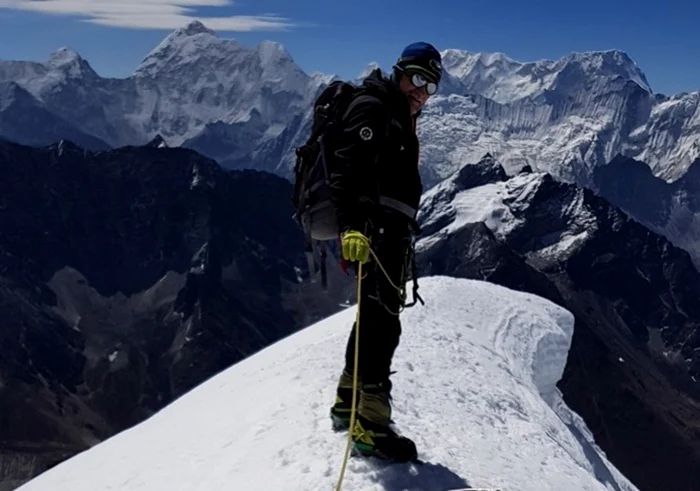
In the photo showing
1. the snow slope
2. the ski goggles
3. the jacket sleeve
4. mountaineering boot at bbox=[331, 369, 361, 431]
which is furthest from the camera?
mountaineering boot at bbox=[331, 369, 361, 431]

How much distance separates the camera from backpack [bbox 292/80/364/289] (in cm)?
1086

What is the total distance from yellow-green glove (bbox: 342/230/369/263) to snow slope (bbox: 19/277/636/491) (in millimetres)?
3204

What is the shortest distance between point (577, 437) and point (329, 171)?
43.8 feet

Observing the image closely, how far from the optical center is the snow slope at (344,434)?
37.7ft

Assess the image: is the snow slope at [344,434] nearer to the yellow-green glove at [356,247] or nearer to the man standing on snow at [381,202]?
the man standing on snow at [381,202]

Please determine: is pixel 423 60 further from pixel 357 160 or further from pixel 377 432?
pixel 377 432

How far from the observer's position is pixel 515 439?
1442 cm

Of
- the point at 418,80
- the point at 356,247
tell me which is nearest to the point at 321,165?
the point at 356,247

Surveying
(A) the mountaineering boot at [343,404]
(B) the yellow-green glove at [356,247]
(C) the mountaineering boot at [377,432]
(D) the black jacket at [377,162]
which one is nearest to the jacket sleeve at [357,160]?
(D) the black jacket at [377,162]

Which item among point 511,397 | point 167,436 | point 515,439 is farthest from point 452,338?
point 167,436

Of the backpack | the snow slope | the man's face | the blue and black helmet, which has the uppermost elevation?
the blue and black helmet

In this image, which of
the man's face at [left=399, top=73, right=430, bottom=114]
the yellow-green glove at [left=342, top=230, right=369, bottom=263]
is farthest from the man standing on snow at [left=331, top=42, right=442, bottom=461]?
the yellow-green glove at [left=342, top=230, right=369, bottom=263]

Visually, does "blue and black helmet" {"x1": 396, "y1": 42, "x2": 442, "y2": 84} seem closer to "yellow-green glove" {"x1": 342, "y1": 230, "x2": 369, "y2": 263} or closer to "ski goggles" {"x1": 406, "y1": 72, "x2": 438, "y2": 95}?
"ski goggles" {"x1": 406, "y1": 72, "x2": 438, "y2": 95}

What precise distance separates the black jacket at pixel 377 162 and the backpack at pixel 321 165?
0.66 ft
